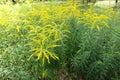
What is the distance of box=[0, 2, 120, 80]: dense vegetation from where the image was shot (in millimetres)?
3375

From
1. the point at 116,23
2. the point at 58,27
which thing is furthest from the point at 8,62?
the point at 116,23

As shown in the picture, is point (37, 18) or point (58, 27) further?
point (37, 18)

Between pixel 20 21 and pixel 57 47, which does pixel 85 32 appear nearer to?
pixel 57 47

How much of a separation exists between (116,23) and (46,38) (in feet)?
4.72

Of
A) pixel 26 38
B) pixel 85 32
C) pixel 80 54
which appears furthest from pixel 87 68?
pixel 26 38

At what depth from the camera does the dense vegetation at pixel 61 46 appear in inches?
133

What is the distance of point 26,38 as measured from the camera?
3.71 m

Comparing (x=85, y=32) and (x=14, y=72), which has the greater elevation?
(x=85, y=32)

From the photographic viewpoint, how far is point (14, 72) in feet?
11.2

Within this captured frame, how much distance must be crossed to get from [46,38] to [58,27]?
0.38m

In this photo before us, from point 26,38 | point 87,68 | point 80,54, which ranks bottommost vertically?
point 87,68

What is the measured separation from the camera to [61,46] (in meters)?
3.38

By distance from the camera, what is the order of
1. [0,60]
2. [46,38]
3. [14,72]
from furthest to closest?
[0,60], [14,72], [46,38]

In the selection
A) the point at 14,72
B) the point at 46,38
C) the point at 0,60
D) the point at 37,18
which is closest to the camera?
the point at 46,38
